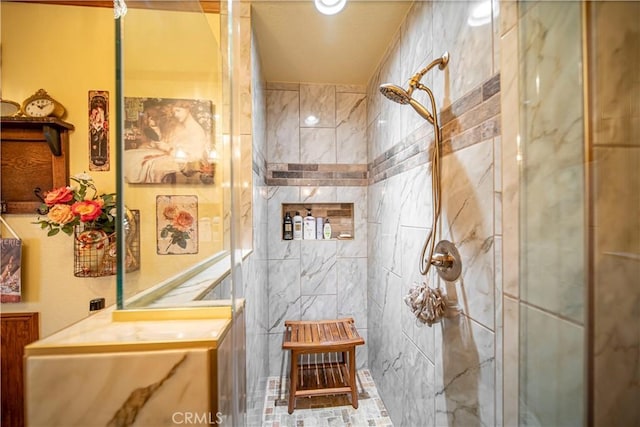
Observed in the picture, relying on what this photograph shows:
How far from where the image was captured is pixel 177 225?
2.39 feet

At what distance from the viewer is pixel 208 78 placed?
80 cm

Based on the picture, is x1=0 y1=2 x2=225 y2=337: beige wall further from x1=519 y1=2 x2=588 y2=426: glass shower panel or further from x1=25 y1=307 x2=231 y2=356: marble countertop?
x1=519 y1=2 x2=588 y2=426: glass shower panel

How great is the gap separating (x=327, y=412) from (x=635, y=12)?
86.0 inches

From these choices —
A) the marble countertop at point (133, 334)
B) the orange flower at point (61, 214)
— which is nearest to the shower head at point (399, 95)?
the marble countertop at point (133, 334)

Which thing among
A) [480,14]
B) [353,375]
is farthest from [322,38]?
[353,375]

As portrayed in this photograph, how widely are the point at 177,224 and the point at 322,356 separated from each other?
6.26 ft

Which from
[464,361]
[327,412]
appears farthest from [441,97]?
[327,412]

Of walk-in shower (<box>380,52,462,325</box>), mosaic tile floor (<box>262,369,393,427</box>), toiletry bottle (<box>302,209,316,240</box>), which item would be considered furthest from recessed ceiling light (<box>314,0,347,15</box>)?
mosaic tile floor (<box>262,369,393,427</box>)

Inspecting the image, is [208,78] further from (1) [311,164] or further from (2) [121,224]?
(1) [311,164]

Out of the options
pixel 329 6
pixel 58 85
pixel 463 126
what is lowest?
pixel 463 126

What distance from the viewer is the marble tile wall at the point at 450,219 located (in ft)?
2.47

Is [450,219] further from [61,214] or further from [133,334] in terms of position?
[61,214]

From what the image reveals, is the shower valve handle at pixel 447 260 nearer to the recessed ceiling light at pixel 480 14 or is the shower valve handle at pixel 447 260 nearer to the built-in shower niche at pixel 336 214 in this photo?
the recessed ceiling light at pixel 480 14

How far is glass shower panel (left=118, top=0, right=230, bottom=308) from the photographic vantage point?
555 millimetres
